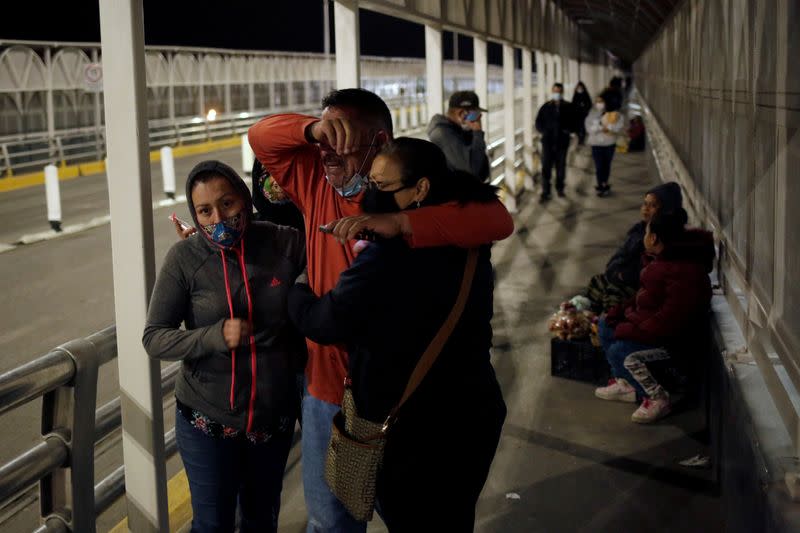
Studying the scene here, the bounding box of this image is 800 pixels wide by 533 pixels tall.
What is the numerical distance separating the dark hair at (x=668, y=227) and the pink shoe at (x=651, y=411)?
38.2 inches

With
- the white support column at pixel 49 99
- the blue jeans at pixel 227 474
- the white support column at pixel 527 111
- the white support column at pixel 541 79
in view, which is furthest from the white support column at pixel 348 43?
the white support column at pixel 49 99

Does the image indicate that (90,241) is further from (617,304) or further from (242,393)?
(242,393)

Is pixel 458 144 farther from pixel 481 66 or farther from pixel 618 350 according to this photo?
pixel 481 66

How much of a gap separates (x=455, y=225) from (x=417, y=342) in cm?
33

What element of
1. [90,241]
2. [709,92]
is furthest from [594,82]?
[709,92]

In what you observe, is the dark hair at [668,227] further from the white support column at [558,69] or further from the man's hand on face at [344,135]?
the white support column at [558,69]

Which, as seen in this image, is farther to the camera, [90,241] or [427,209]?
[90,241]

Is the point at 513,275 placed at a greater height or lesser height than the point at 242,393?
lesser

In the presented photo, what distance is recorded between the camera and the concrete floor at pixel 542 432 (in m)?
4.49

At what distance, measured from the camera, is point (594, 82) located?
4466 centimetres

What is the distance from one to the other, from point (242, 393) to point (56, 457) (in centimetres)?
69

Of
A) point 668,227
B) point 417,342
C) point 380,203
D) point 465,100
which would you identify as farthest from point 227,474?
point 465,100

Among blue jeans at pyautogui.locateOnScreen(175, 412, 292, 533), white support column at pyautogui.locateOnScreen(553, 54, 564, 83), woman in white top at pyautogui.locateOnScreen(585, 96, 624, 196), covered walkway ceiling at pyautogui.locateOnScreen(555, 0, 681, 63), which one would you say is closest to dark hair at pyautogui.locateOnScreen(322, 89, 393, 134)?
blue jeans at pyautogui.locateOnScreen(175, 412, 292, 533)

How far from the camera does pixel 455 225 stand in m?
2.59
